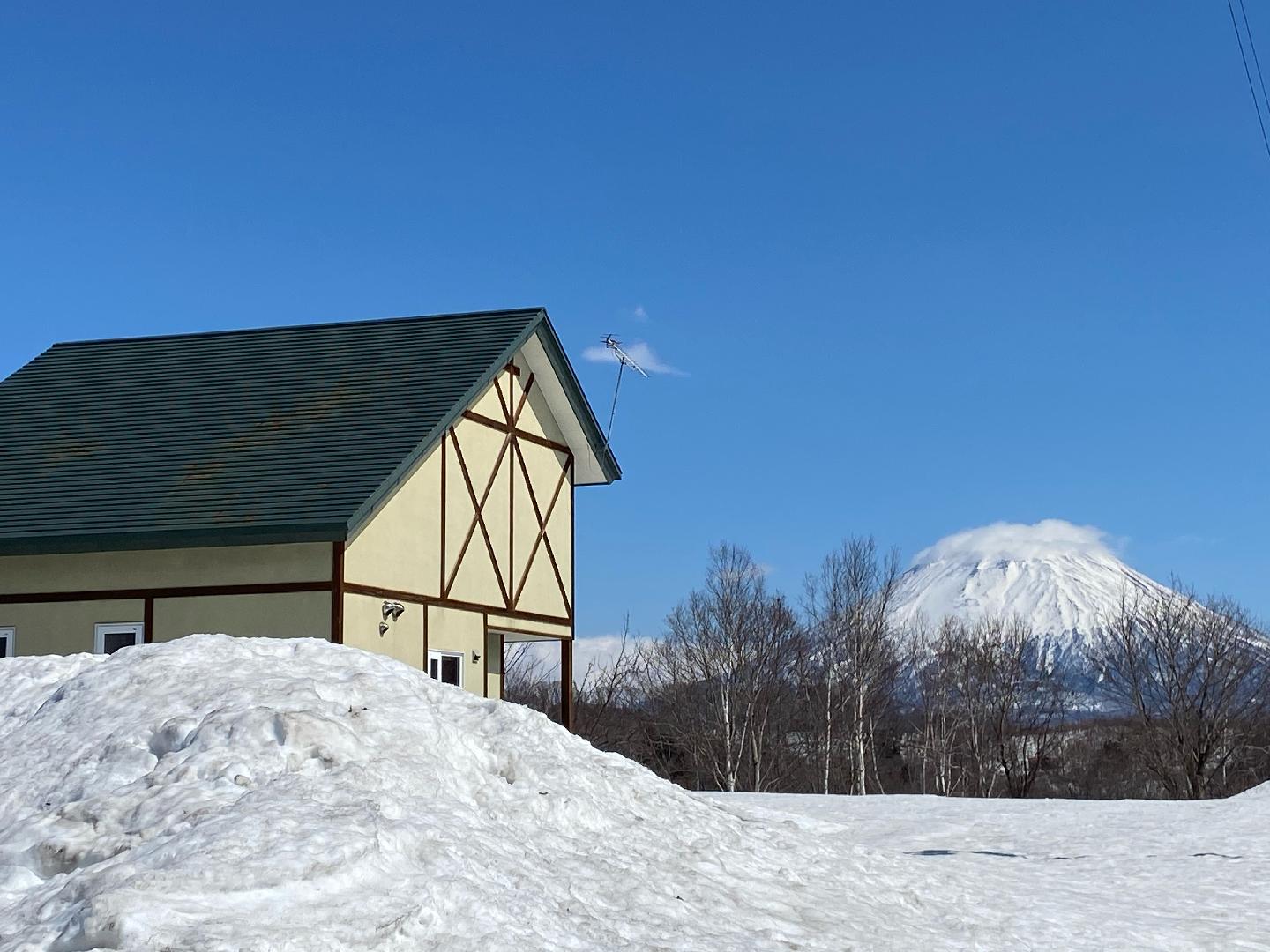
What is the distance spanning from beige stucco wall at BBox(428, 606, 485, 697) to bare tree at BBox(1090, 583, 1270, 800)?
113 ft

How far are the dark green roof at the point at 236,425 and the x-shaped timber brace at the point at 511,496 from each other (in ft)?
2.34

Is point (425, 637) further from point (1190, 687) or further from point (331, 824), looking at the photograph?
point (1190, 687)

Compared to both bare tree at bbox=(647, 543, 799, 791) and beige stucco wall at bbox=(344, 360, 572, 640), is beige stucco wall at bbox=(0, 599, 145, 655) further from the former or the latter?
bare tree at bbox=(647, 543, 799, 791)

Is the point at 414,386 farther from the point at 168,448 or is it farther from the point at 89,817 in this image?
the point at 89,817

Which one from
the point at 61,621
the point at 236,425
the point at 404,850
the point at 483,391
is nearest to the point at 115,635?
the point at 61,621

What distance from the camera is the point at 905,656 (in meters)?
62.4

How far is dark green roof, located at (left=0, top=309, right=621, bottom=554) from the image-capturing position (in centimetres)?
1923

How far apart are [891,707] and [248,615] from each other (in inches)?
1781

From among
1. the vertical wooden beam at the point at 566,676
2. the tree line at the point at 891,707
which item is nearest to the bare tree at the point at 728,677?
the tree line at the point at 891,707

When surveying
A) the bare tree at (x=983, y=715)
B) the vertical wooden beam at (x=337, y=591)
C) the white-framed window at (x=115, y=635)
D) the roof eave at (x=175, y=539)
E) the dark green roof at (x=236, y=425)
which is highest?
the dark green roof at (x=236, y=425)

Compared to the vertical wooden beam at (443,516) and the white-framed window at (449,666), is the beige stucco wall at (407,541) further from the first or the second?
the white-framed window at (449,666)

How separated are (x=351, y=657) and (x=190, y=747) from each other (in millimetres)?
2623

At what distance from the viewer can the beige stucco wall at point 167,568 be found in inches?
745

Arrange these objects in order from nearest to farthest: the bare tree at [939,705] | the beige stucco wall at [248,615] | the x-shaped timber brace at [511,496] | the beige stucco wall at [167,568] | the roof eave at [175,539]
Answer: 1. the roof eave at [175,539]
2. the beige stucco wall at [248,615]
3. the beige stucco wall at [167,568]
4. the x-shaped timber brace at [511,496]
5. the bare tree at [939,705]
